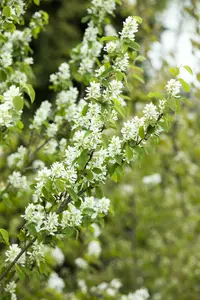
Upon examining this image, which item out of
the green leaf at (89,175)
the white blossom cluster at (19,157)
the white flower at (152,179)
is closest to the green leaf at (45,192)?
the green leaf at (89,175)

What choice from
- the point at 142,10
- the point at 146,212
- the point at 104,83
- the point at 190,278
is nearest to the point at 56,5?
the point at 142,10

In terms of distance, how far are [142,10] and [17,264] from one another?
152 inches

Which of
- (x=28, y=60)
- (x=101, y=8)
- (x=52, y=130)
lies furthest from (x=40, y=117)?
(x=101, y=8)

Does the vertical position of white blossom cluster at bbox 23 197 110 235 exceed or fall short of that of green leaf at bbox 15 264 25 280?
it exceeds it

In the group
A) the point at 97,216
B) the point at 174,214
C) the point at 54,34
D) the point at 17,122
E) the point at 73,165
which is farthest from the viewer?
the point at 54,34

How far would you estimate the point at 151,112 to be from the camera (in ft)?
6.52

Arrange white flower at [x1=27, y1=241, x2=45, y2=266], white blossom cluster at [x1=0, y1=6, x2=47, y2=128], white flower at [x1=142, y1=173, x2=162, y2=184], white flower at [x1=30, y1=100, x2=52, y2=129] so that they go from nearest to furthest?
1. white flower at [x1=27, y1=241, x2=45, y2=266]
2. white blossom cluster at [x1=0, y1=6, x2=47, y2=128]
3. white flower at [x1=30, y1=100, x2=52, y2=129]
4. white flower at [x1=142, y1=173, x2=162, y2=184]

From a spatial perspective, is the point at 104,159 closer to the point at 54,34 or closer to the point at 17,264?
the point at 17,264

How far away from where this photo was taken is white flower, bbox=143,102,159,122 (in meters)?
1.99

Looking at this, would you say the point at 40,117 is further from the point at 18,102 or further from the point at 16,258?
the point at 16,258

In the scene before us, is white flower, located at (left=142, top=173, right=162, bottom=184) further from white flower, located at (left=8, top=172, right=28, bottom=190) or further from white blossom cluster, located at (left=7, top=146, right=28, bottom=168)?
white flower, located at (left=8, top=172, right=28, bottom=190)

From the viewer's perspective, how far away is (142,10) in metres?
5.30

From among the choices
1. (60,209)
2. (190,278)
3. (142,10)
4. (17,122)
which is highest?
(142,10)

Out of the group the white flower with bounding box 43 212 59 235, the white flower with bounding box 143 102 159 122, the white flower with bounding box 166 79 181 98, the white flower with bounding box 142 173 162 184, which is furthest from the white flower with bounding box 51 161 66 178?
the white flower with bounding box 142 173 162 184
